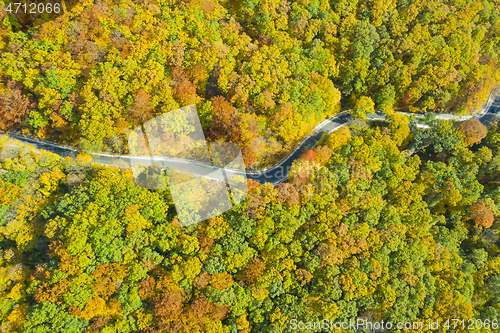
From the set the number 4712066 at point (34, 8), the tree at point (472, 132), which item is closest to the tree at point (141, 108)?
the number 4712066 at point (34, 8)

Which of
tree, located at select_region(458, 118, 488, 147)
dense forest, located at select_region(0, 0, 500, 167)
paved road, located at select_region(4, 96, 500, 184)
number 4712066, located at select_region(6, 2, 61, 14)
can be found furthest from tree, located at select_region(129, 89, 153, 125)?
tree, located at select_region(458, 118, 488, 147)

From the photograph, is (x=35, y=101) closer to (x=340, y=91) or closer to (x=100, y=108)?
(x=100, y=108)

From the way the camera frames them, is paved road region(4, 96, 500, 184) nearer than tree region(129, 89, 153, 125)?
No

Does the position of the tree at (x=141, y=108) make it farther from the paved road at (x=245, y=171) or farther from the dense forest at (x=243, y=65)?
the paved road at (x=245, y=171)

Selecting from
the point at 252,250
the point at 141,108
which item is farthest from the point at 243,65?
the point at 252,250

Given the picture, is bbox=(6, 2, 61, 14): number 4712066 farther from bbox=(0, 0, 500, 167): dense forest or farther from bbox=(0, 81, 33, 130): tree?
bbox=(0, 81, 33, 130): tree

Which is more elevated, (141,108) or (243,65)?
(243,65)

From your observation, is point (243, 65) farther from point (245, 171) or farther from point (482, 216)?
point (482, 216)
